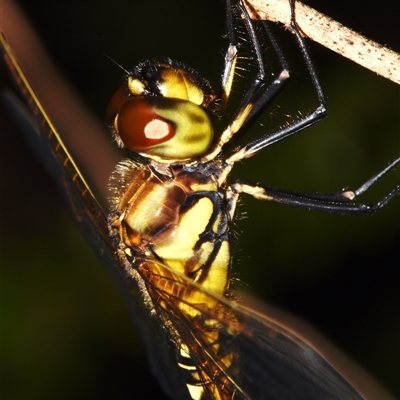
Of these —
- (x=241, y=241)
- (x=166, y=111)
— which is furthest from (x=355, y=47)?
(x=241, y=241)

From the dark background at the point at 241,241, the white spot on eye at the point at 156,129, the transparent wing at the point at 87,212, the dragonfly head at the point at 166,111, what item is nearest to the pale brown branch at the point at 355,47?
the dragonfly head at the point at 166,111

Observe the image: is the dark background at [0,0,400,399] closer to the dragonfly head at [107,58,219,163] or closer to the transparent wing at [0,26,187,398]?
the transparent wing at [0,26,187,398]

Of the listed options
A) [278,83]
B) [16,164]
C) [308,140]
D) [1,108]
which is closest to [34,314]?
[16,164]

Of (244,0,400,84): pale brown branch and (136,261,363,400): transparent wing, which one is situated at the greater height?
(244,0,400,84): pale brown branch

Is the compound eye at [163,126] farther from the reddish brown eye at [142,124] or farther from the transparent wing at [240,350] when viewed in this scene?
the transparent wing at [240,350]

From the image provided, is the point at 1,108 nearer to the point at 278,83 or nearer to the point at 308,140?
the point at 308,140

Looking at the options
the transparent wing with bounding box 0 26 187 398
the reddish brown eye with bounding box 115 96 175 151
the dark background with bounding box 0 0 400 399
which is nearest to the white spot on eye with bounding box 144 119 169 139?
the reddish brown eye with bounding box 115 96 175 151

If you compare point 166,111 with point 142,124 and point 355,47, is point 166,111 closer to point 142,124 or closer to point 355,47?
point 142,124
